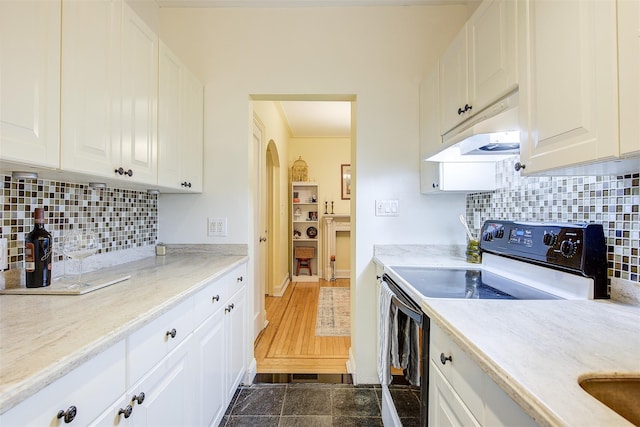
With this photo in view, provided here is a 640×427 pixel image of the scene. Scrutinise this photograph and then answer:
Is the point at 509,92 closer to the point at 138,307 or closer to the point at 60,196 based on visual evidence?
the point at 138,307

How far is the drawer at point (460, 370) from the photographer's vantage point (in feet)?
2.34

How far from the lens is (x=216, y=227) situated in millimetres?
2090

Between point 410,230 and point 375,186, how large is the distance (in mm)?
398

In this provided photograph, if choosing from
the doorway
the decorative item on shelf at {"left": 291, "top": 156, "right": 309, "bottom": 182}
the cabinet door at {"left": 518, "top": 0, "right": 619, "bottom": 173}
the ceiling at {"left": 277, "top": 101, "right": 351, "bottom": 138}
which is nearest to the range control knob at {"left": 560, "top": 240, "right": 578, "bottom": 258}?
the cabinet door at {"left": 518, "top": 0, "right": 619, "bottom": 173}

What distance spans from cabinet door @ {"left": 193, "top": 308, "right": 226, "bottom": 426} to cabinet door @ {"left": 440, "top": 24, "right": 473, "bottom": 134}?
160 centimetres

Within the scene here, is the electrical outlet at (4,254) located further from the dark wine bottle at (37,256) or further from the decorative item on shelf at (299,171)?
the decorative item on shelf at (299,171)

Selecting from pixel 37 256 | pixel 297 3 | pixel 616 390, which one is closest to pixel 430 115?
pixel 297 3

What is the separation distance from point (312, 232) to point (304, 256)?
0.45 metres

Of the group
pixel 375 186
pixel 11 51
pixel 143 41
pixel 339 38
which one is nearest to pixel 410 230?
pixel 375 186

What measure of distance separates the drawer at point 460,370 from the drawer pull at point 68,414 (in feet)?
2.98

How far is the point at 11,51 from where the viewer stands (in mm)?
832

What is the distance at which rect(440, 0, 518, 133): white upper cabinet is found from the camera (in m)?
1.14

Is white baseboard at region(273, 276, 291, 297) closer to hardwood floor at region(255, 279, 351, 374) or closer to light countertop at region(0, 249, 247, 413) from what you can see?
hardwood floor at region(255, 279, 351, 374)

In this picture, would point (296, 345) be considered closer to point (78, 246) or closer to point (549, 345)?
point (78, 246)
